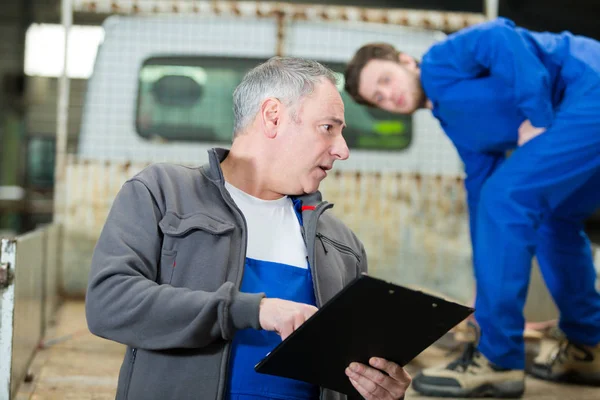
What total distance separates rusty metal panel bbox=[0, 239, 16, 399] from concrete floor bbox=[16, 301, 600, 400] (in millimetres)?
244

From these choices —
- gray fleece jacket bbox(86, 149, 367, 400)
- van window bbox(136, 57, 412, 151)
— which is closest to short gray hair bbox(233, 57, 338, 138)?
gray fleece jacket bbox(86, 149, 367, 400)

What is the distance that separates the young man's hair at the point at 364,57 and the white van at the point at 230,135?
109 cm

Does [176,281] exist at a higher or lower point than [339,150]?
lower

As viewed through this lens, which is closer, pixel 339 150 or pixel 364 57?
pixel 339 150

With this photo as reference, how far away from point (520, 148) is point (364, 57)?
66cm

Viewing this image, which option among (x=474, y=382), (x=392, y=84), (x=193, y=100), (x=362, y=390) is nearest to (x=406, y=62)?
(x=392, y=84)

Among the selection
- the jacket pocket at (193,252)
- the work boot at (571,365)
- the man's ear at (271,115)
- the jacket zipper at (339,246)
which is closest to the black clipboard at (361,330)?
the jacket pocket at (193,252)

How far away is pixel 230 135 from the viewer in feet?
12.6

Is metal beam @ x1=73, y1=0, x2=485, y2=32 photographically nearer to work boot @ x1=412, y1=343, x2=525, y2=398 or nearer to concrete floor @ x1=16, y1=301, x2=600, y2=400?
concrete floor @ x1=16, y1=301, x2=600, y2=400

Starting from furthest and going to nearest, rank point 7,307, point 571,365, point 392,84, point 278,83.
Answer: point 392,84, point 571,365, point 7,307, point 278,83

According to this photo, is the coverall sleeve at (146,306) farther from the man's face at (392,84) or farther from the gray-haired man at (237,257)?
the man's face at (392,84)

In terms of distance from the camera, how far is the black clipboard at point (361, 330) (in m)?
1.12

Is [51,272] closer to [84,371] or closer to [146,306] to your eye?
[84,371]

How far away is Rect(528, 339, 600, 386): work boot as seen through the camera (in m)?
2.47
